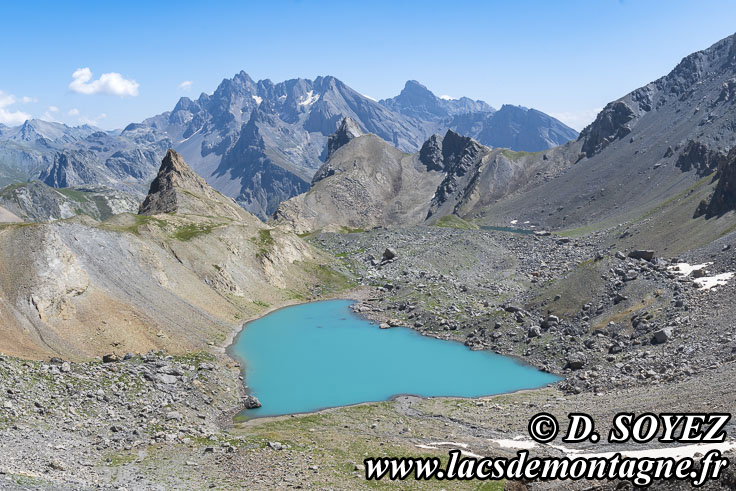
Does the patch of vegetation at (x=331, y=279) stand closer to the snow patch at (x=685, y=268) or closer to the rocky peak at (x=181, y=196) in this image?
the rocky peak at (x=181, y=196)

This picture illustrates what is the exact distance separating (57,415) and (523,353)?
62.2 m

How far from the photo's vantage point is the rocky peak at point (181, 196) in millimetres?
161625

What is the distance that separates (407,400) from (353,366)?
17.5 metres

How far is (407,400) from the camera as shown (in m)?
71.7

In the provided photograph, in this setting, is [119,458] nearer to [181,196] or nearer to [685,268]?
[685,268]

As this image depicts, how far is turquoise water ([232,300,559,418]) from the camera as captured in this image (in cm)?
7488

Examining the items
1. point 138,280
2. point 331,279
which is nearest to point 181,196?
point 331,279

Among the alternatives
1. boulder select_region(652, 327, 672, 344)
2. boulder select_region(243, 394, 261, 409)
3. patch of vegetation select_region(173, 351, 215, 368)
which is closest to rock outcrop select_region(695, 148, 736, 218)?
boulder select_region(652, 327, 672, 344)

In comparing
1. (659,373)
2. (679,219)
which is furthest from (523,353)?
(679,219)

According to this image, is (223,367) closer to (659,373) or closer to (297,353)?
(297,353)

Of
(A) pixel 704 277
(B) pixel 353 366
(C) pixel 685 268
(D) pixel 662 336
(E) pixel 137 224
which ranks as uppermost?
(E) pixel 137 224

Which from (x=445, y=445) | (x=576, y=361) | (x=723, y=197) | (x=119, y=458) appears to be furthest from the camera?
(x=723, y=197)

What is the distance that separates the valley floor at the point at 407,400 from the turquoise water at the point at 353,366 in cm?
344

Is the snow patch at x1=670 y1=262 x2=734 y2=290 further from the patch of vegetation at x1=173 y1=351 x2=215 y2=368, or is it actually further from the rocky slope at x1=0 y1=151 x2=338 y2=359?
the rocky slope at x1=0 y1=151 x2=338 y2=359
